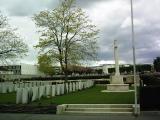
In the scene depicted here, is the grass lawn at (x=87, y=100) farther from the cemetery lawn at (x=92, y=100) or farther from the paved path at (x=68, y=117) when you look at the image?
the paved path at (x=68, y=117)

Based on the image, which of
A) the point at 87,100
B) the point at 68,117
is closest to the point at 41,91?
the point at 87,100

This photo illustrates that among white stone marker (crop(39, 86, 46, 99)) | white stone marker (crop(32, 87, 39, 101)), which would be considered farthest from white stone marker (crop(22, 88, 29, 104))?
white stone marker (crop(39, 86, 46, 99))

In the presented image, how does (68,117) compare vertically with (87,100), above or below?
below

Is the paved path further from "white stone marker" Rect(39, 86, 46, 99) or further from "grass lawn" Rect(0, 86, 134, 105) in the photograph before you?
"white stone marker" Rect(39, 86, 46, 99)

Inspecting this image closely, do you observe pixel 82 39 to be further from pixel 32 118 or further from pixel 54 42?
pixel 32 118

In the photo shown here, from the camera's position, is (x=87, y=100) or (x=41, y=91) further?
(x=41, y=91)

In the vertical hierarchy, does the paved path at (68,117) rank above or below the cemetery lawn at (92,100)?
below

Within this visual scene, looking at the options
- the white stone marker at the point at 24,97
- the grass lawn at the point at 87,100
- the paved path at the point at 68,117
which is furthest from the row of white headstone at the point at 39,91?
the paved path at the point at 68,117

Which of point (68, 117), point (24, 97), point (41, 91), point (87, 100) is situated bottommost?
point (68, 117)

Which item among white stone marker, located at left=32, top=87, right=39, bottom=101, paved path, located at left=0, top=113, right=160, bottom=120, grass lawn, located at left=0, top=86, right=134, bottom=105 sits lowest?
paved path, located at left=0, top=113, right=160, bottom=120

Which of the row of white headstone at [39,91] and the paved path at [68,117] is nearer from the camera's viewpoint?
the paved path at [68,117]

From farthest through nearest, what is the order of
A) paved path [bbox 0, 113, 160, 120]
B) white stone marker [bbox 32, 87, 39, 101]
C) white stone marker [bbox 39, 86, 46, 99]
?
white stone marker [bbox 39, 86, 46, 99] < white stone marker [bbox 32, 87, 39, 101] < paved path [bbox 0, 113, 160, 120]

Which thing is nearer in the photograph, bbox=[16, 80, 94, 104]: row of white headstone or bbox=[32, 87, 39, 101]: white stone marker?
bbox=[16, 80, 94, 104]: row of white headstone

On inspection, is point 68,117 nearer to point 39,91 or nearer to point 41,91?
point 39,91
